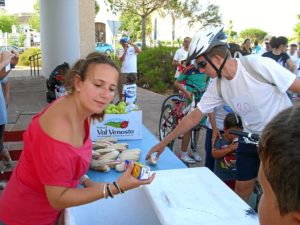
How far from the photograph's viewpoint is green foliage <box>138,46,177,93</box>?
12.4 m

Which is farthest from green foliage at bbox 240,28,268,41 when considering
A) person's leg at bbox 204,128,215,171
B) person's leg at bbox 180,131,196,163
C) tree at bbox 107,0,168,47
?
person's leg at bbox 204,128,215,171

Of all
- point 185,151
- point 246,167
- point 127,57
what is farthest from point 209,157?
point 127,57

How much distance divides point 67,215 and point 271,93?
1465mm

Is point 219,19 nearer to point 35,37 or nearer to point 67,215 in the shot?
point 35,37

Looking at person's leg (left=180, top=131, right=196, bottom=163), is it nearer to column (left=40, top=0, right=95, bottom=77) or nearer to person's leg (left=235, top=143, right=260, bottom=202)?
person's leg (left=235, top=143, right=260, bottom=202)

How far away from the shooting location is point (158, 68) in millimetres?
12625

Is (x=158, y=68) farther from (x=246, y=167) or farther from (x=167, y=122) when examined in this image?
(x=246, y=167)

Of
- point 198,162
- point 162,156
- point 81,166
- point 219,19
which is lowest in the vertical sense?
point 198,162

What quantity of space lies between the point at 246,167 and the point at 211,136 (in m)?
1.20

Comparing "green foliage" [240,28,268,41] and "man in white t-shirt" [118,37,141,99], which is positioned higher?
"green foliage" [240,28,268,41]

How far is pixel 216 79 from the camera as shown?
8.26 feet

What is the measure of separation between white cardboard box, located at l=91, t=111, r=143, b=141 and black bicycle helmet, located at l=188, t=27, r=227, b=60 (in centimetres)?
94

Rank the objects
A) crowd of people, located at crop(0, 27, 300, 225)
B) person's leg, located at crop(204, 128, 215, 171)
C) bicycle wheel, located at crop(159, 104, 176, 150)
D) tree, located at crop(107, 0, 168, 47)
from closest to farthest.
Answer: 1. crowd of people, located at crop(0, 27, 300, 225)
2. person's leg, located at crop(204, 128, 215, 171)
3. bicycle wheel, located at crop(159, 104, 176, 150)
4. tree, located at crop(107, 0, 168, 47)

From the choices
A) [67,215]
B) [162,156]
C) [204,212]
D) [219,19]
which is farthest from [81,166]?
[219,19]
